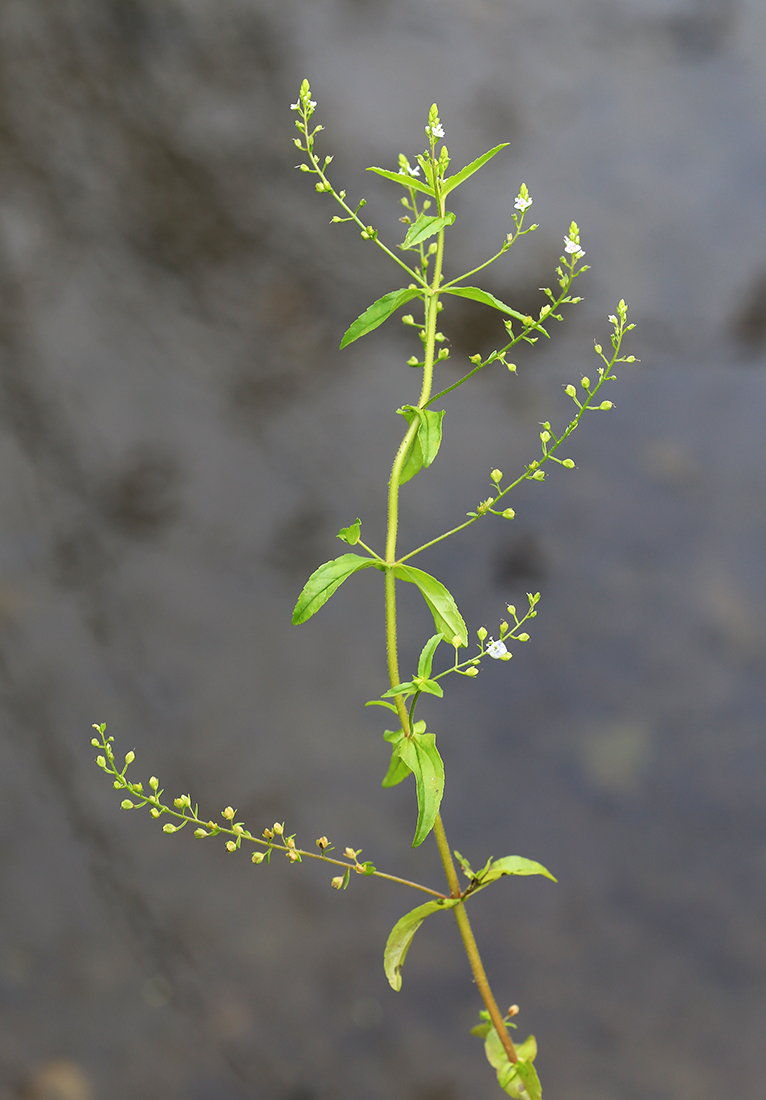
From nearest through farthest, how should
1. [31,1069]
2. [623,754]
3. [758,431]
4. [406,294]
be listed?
[406,294] < [31,1069] < [623,754] < [758,431]

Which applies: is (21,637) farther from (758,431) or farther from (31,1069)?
(758,431)

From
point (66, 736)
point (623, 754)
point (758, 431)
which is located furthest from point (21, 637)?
point (758, 431)

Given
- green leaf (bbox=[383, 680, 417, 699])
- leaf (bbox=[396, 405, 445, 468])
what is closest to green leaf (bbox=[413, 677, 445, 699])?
green leaf (bbox=[383, 680, 417, 699])

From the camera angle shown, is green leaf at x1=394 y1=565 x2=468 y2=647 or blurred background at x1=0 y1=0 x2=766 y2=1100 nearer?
green leaf at x1=394 y1=565 x2=468 y2=647

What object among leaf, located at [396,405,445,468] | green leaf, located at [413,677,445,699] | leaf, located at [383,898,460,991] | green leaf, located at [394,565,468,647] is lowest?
leaf, located at [383,898,460,991]

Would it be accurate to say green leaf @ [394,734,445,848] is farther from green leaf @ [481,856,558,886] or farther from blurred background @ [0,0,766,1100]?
blurred background @ [0,0,766,1100]

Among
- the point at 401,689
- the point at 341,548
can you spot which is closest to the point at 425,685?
the point at 401,689
